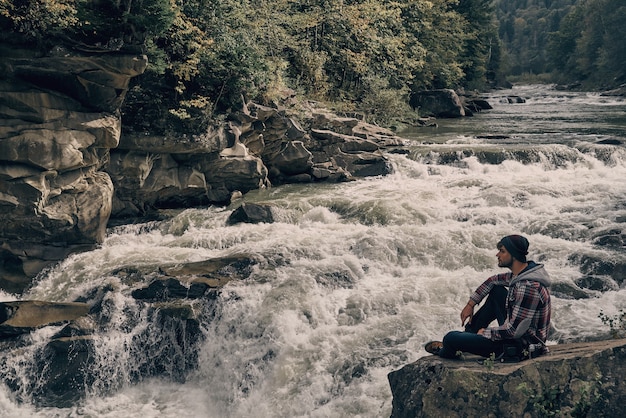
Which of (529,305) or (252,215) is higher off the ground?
(529,305)

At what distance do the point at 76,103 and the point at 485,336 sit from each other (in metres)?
11.8

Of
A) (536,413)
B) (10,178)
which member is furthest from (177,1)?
(536,413)

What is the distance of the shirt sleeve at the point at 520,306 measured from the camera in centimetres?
682

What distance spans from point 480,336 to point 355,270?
6237 millimetres

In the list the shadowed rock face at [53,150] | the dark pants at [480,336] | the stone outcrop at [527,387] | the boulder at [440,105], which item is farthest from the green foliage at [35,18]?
the boulder at [440,105]

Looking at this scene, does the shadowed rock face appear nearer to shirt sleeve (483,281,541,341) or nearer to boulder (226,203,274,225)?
boulder (226,203,274,225)

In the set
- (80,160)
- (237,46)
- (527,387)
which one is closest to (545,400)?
(527,387)

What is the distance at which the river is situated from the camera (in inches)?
400

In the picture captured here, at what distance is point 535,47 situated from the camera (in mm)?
141000

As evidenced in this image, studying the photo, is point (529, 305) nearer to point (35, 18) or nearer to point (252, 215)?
point (252, 215)

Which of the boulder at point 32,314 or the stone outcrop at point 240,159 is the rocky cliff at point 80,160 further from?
the boulder at point 32,314

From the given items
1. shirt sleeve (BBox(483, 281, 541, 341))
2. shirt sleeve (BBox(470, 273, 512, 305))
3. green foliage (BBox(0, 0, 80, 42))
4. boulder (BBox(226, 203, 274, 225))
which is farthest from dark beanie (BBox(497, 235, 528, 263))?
green foliage (BBox(0, 0, 80, 42))

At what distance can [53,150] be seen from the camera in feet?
46.1

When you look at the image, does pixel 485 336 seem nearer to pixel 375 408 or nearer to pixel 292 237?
pixel 375 408
